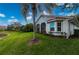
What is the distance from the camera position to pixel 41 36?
4340 millimetres

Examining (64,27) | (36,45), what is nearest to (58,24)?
(64,27)

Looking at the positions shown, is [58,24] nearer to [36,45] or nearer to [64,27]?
[64,27]

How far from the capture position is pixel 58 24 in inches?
171

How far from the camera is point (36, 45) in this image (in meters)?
4.33

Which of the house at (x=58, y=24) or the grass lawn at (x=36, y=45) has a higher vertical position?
the house at (x=58, y=24)

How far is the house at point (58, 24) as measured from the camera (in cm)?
432

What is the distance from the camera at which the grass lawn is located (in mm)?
4289

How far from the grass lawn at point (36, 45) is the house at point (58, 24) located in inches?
3.3

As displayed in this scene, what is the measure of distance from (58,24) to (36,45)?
1.38 feet

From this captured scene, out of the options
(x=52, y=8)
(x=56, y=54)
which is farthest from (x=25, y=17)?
(x=56, y=54)

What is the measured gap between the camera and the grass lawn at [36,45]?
4289mm

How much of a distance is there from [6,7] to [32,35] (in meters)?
0.52

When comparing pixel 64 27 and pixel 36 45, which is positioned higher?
pixel 64 27

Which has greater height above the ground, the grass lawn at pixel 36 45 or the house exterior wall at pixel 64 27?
the house exterior wall at pixel 64 27
